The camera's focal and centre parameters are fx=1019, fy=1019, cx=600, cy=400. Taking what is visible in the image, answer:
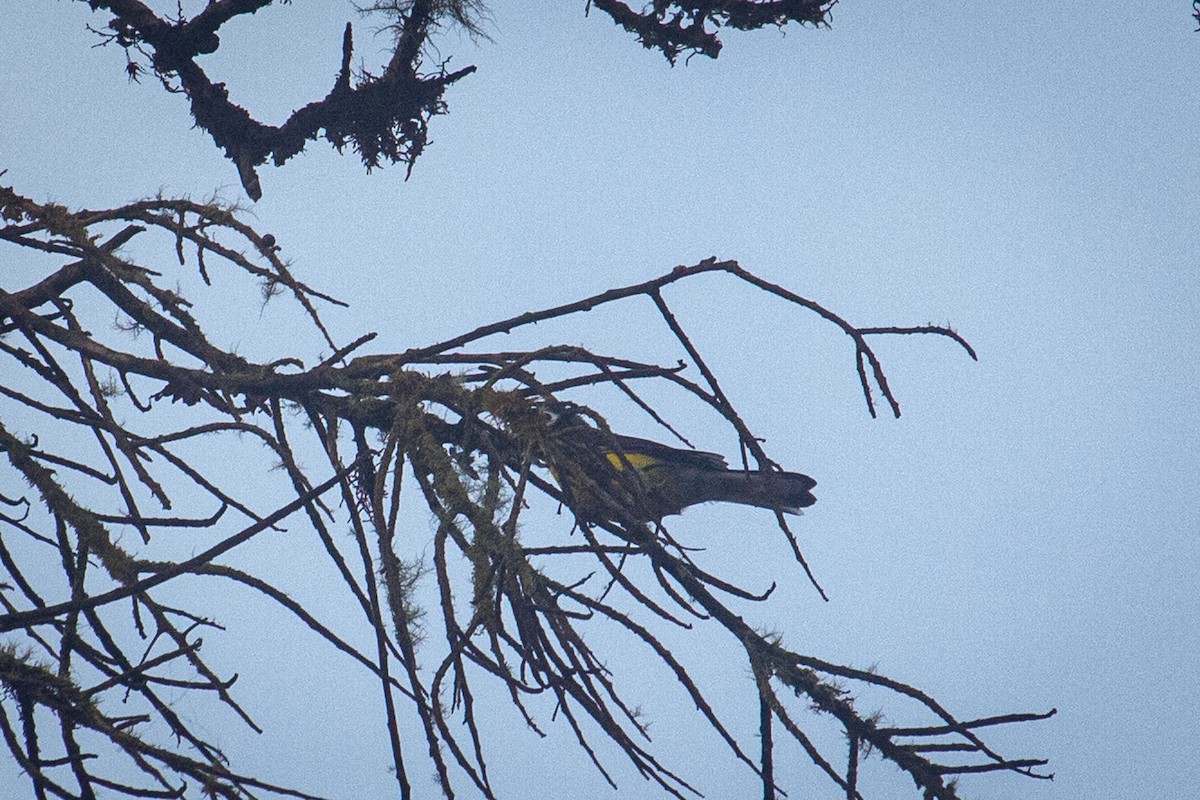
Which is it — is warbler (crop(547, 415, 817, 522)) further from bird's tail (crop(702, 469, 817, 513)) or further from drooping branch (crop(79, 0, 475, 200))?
drooping branch (crop(79, 0, 475, 200))

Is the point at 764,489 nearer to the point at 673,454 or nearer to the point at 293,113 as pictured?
the point at 673,454

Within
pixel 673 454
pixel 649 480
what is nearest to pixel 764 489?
pixel 673 454

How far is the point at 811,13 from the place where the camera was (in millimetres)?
2973

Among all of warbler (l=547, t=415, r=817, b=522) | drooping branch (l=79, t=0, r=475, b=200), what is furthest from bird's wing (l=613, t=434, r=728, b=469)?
drooping branch (l=79, t=0, r=475, b=200)

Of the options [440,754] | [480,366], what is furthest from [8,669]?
[480,366]

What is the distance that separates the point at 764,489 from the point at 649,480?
1.25m

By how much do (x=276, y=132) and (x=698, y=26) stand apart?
50.8 inches

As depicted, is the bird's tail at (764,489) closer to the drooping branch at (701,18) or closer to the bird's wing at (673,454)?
the bird's wing at (673,454)

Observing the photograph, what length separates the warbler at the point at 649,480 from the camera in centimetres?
178

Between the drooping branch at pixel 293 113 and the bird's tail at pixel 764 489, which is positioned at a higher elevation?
the drooping branch at pixel 293 113

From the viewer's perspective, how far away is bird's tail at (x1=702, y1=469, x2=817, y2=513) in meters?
1.72

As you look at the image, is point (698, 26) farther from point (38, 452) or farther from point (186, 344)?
point (38, 452)

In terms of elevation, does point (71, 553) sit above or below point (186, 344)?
below

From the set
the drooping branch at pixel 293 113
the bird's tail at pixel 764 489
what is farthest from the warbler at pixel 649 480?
the drooping branch at pixel 293 113
